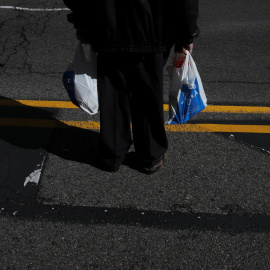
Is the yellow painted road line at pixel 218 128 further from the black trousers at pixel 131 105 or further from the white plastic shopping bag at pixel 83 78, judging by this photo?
the white plastic shopping bag at pixel 83 78

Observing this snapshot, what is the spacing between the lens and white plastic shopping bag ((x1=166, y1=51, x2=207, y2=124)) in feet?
9.90

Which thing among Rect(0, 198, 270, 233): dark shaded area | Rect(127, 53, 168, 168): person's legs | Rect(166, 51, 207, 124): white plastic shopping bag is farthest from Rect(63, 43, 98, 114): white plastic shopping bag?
Rect(0, 198, 270, 233): dark shaded area

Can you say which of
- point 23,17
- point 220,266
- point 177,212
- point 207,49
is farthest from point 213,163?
point 23,17

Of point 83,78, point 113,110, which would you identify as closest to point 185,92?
point 113,110

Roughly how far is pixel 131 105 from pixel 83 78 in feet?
1.22

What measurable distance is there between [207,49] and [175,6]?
295 cm

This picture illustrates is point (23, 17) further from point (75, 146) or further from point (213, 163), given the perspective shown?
point (213, 163)

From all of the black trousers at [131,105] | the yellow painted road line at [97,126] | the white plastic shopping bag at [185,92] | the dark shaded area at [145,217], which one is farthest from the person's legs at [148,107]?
the yellow painted road line at [97,126]

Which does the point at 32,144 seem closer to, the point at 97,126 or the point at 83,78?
the point at 97,126

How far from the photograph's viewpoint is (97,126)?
385cm

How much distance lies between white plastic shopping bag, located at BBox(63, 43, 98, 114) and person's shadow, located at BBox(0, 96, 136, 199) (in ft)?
1.76

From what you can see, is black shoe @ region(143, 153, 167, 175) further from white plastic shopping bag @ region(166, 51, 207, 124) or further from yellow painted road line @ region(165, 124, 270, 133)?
yellow painted road line @ region(165, 124, 270, 133)

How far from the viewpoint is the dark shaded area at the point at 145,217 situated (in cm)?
282

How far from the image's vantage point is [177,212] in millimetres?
2932
